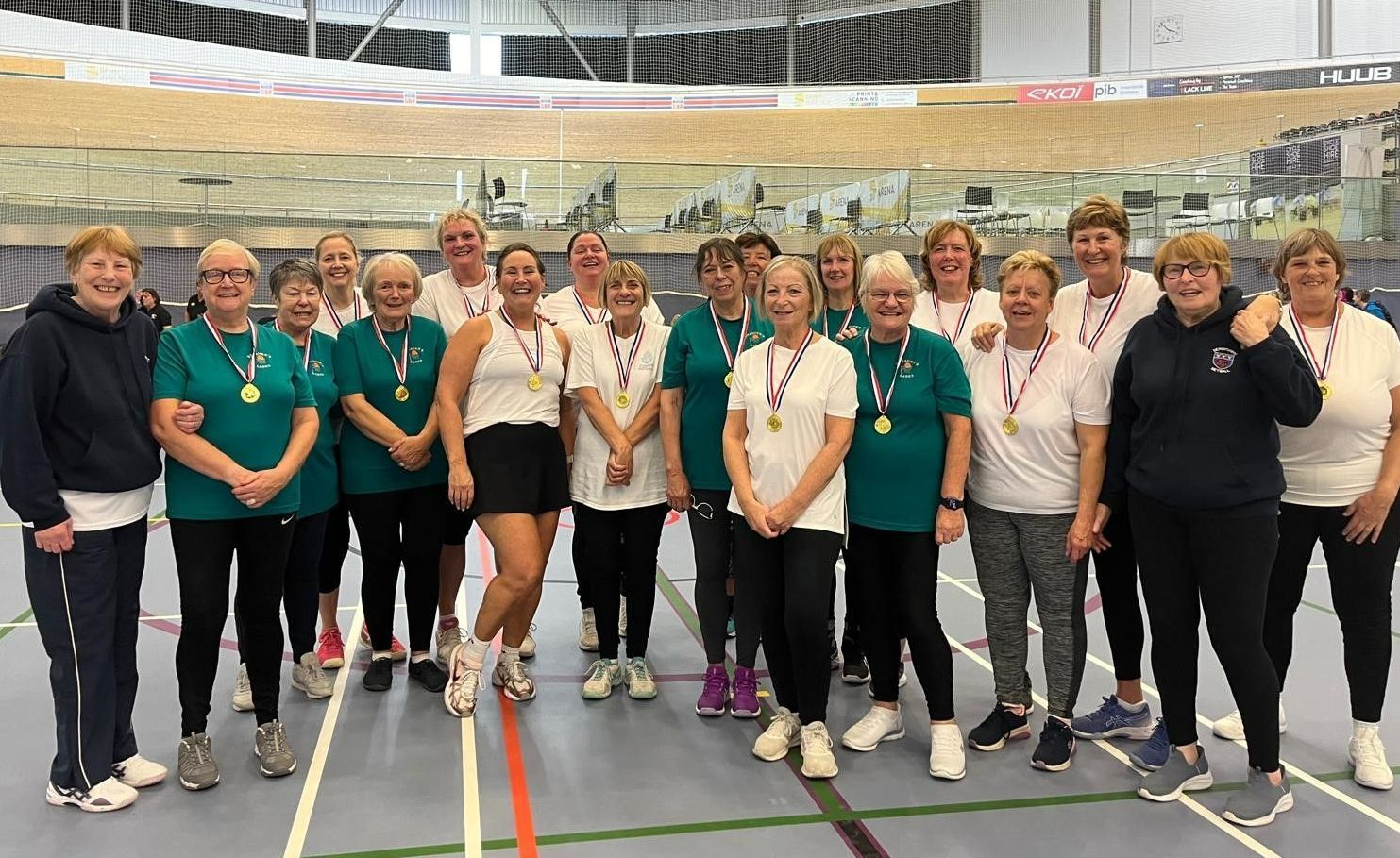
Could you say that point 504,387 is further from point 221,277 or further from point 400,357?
point 221,277

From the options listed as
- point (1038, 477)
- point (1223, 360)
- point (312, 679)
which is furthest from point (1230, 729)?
point (312, 679)

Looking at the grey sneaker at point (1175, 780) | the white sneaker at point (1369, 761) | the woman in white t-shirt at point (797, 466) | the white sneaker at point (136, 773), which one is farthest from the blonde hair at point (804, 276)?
the white sneaker at point (136, 773)

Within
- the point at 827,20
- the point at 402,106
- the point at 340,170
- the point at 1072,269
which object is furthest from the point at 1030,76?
the point at 340,170

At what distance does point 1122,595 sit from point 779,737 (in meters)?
1.20

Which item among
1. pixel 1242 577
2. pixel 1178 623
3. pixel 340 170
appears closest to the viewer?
pixel 1242 577

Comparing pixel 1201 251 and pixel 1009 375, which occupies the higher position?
pixel 1201 251

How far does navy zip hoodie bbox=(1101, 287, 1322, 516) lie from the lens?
246 cm

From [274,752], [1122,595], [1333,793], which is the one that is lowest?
[1333,793]

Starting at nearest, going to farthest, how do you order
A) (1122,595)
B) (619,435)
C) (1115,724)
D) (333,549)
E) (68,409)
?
(68,409) < (1122,595) < (1115,724) < (619,435) < (333,549)

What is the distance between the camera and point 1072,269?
12289mm

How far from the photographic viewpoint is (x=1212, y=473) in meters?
2.52

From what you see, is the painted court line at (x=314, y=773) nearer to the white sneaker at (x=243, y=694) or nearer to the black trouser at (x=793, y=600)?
the white sneaker at (x=243, y=694)

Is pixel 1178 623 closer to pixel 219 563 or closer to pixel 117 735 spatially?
pixel 219 563

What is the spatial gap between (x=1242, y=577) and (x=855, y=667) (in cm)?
156
